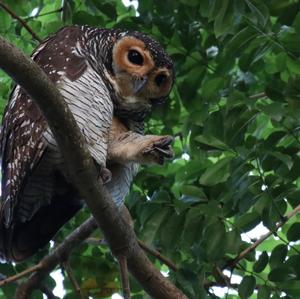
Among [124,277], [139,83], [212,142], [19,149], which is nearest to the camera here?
[124,277]

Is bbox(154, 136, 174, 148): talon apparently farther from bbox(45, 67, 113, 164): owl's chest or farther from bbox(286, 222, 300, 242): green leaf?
bbox(286, 222, 300, 242): green leaf

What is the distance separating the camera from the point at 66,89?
109 inches

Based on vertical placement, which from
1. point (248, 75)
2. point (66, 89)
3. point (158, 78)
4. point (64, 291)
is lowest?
point (64, 291)

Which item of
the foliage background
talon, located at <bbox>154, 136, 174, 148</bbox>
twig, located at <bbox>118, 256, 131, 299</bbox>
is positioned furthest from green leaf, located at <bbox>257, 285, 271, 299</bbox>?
talon, located at <bbox>154, 136, 174, 148</bbox>

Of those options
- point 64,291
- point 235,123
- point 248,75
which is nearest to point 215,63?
point 248,75

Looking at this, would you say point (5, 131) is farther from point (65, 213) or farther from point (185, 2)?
point (185, 2)

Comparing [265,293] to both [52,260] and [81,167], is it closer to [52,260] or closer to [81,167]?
[52,260]

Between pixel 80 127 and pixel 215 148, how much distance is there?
0.49 metres

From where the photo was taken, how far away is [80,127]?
2.74 meters

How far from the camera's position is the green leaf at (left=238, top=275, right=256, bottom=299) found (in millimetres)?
2877

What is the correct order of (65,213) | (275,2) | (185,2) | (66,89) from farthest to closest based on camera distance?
1. (185,2)
2. (275,2)
3. (65,213)
4. (66,89)

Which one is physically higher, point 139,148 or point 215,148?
point 139,148

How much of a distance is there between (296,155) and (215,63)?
2.45 ft

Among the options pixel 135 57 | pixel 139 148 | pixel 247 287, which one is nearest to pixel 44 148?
pixel 139 148
